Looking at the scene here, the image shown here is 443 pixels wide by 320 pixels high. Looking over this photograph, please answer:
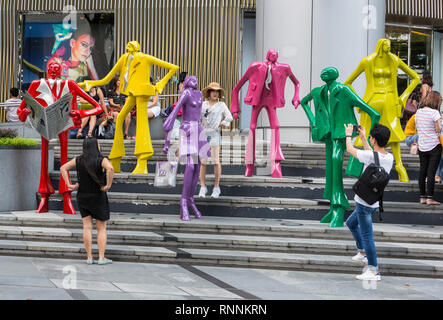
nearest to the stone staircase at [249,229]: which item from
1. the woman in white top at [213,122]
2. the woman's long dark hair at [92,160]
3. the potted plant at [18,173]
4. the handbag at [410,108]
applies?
the woman in white top at [213,122]

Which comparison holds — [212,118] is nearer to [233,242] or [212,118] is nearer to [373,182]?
[233,242]

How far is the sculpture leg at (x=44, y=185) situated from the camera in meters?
11.2

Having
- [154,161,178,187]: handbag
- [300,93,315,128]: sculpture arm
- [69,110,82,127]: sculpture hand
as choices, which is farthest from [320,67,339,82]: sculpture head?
[69,110,82,127]: sculpture hand

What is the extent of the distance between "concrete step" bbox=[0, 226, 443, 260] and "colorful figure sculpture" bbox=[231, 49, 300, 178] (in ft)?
9.03

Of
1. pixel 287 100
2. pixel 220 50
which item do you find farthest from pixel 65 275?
pixel 220 50

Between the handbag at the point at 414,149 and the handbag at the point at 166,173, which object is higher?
the handbag at the point at 414,149

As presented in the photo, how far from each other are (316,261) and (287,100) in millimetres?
8023

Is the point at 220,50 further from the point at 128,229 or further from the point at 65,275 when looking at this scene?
the point at 65,275

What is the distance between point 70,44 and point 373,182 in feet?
54.7

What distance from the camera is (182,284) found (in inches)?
294

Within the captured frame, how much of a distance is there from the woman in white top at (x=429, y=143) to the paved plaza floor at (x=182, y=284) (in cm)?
280

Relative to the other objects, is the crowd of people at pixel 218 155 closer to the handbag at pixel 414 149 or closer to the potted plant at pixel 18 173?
the handbag at pixel 414 149

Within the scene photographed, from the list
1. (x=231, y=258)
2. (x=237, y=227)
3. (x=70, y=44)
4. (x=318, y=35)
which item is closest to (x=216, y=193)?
(x=237, y=227)

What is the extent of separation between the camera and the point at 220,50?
70.4 feet
